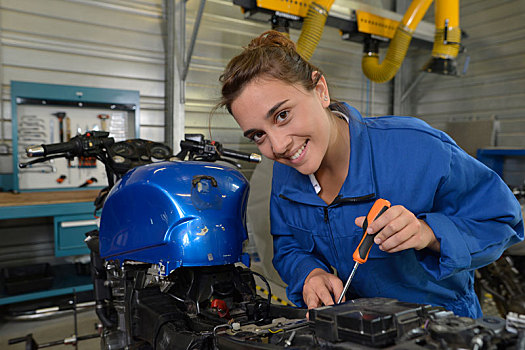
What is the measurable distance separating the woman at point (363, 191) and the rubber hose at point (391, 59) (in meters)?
2.98

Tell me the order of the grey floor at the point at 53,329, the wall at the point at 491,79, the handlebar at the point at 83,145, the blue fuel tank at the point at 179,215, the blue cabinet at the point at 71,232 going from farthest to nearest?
1. the wall at the point at 491,79
2. the blue cabinet at the point at 71,232
3. the grey floor at the point at 53,329
4. the handlebar at the point at 83,145
5. the blue fuel tank at the point at 179,215

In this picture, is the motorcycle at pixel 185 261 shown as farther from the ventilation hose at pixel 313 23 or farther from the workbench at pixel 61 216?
the ventilation hose at pixel 313 23

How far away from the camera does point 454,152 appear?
1.00 m

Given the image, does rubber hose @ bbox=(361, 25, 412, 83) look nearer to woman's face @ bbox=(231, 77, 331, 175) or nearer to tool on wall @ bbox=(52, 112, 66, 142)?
tool on wall @ bbox=(52, 112, 66, 142)

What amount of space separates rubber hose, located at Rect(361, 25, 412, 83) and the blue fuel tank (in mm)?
3299

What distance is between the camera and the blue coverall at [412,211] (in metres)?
0.92

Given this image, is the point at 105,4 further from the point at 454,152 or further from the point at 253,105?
the point at 454,152

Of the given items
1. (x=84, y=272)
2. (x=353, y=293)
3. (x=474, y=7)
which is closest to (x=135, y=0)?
(x=84, y=272)

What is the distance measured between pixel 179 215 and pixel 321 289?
405mm

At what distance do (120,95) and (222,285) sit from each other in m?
2.82

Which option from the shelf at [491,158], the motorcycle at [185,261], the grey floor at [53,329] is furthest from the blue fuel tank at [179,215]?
the shelf at [491,158]

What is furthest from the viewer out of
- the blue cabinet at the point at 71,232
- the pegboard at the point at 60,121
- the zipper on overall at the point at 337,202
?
the pegboard at the point at 60,121

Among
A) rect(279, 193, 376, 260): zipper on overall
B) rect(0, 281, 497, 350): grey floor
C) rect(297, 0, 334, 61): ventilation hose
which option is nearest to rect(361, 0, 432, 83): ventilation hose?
rect(297, 0, 334, 61): ventilation hose

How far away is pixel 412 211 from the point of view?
3.31 feet
